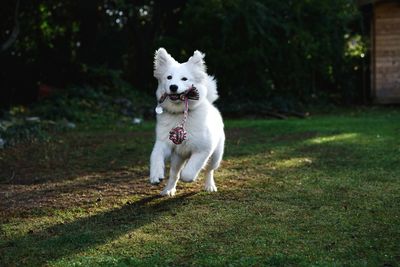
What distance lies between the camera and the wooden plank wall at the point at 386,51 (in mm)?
18031

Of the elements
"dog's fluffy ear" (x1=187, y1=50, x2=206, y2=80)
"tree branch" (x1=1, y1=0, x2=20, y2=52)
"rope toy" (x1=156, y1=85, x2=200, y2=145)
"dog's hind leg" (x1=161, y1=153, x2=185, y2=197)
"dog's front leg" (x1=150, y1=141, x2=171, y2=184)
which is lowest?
"dog's hind leg" (x1=161, y1=153, x2=185, y2=197)

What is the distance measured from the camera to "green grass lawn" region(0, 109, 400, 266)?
4113 mm

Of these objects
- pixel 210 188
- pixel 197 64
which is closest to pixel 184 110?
pixel 197 64

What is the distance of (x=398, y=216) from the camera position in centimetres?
496

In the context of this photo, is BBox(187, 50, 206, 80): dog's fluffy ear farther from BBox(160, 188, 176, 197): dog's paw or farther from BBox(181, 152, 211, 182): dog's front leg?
BBox(160, 188, 176, 197): dog's paw

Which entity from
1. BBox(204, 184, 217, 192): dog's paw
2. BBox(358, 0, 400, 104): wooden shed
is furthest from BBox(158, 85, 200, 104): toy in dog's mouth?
BBox(358, 0, 400, 104): wooden shed

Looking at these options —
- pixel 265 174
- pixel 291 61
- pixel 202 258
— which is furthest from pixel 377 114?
pixel 202 258

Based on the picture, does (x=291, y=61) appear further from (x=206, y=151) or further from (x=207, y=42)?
(x=206, y=151)

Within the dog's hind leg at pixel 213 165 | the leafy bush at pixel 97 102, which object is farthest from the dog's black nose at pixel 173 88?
the leafy bush at pixel 97 102

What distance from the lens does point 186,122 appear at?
563 cm

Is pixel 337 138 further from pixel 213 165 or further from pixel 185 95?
pixel 185 95

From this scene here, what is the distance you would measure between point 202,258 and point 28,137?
290 inches

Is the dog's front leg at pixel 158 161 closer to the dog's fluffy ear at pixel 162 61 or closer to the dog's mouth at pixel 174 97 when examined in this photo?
the dog's mouth at pixel 174 97

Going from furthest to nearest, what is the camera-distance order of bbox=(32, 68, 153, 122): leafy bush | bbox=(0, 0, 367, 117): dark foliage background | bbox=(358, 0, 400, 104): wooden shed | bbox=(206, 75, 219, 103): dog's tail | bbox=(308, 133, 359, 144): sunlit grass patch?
bbox=(358, 0, 400, 104): wooden shed → bbox=(0, 0, 367, 117): dark foliage background → bbox=(32, 68, 153, 122): leafy bush → bbox=(308, 133, 359, 144): sunlit grass patch → bbox=(206, 75, 219, 103): dog's tail
